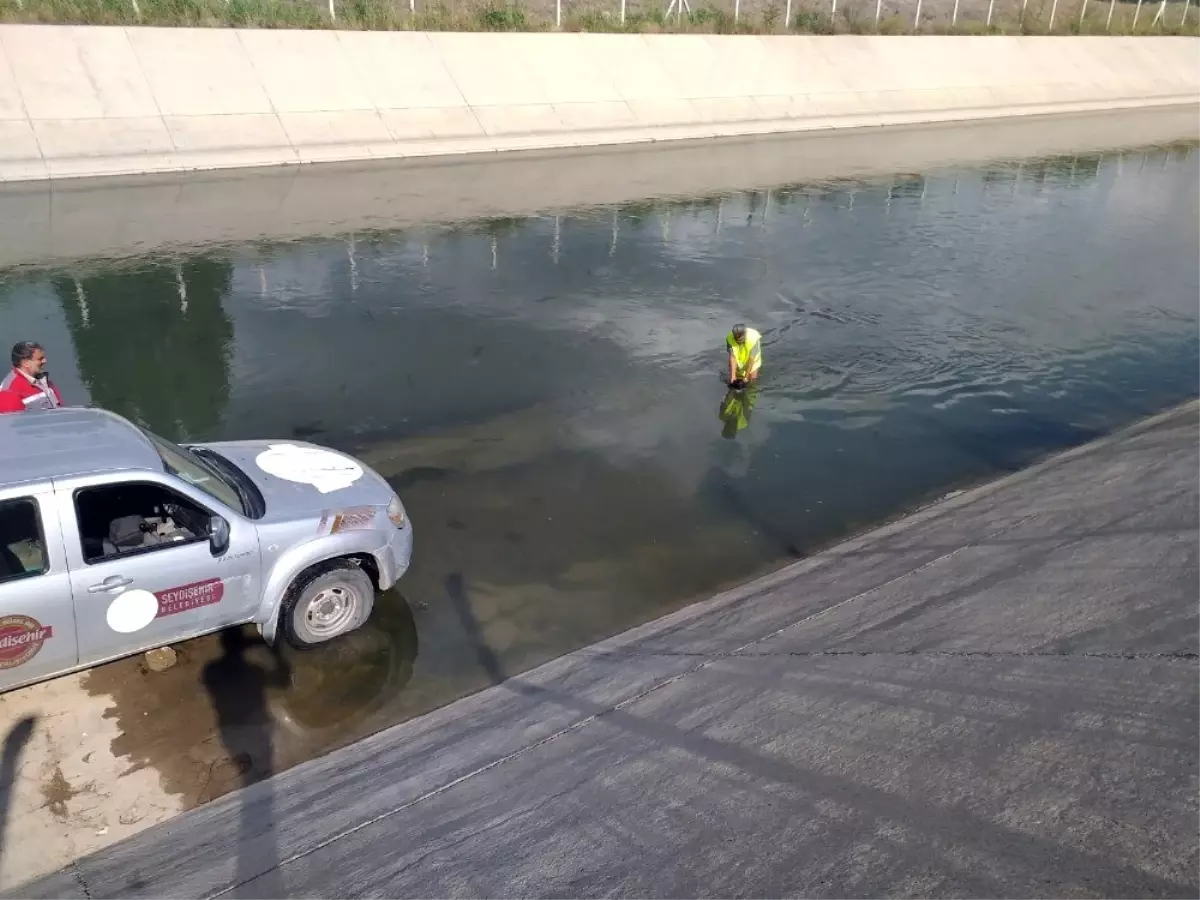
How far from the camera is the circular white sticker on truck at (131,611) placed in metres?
6.34

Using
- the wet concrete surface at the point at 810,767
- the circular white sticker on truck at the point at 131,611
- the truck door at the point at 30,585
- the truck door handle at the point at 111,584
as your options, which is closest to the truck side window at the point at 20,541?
the truck door at the point at 30,585

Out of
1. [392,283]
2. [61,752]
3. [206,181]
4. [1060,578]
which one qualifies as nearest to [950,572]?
[1060,578]

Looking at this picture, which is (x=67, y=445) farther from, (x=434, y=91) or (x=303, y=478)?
(x=434, y=91)

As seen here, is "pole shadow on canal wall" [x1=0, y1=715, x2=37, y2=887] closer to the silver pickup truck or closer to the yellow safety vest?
the silver pickup truck

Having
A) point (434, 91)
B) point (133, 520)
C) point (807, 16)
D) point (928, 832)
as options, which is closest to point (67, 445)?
point (133, 520)

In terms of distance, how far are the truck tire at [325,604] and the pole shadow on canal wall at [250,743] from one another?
34cm

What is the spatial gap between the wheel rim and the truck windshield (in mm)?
935

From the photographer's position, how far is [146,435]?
23.3 ft

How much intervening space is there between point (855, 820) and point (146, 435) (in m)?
5.74

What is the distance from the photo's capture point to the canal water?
7.58 m

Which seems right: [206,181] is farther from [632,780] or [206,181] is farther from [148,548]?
[632,780]

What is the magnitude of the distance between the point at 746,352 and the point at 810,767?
8115 millimetres

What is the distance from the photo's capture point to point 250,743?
6594mm

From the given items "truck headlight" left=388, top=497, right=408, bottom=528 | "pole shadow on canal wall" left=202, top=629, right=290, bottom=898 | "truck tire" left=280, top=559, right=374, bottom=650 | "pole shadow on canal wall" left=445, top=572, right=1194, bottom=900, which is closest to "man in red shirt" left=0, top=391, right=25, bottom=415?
"pole shadow on canal wall" left=202, top=629, right=290, bottom=898
